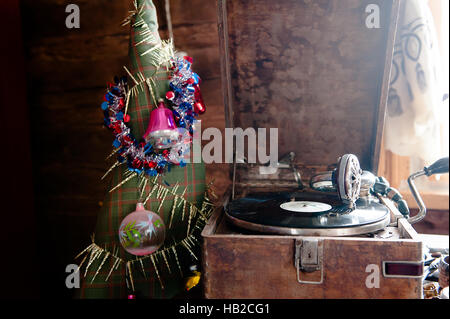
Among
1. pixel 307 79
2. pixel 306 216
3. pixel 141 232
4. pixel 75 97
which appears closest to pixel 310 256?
pixel 306 216

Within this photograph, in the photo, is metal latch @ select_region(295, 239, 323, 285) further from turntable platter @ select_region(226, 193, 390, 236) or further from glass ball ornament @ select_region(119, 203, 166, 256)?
glass ball ornament @ select_region(119, 203, 166, 256)

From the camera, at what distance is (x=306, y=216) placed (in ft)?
3.71

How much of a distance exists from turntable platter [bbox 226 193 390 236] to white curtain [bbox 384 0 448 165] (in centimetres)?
56

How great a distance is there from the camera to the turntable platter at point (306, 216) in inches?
40.1

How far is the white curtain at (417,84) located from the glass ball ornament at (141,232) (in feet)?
4.12

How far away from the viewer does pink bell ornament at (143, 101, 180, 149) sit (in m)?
1.13

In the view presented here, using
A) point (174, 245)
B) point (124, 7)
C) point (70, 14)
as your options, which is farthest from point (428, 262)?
point (70, 14)

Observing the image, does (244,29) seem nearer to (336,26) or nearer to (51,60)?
(336,26)

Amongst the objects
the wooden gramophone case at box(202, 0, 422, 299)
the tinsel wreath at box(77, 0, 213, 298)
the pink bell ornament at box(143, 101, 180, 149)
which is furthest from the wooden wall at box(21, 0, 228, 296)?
the pink bell ornament at box(143, 101, 180, 149)

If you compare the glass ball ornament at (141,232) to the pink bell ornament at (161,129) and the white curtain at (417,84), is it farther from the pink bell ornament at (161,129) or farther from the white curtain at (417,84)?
the white curtain at (417,84)

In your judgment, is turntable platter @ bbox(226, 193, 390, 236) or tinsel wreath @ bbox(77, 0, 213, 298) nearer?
turntable platter @ bbox(226, 193, 390, 236)

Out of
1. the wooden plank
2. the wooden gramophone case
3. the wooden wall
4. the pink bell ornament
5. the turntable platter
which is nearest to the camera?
the wooden plank

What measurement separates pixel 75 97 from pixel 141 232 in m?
1.35
